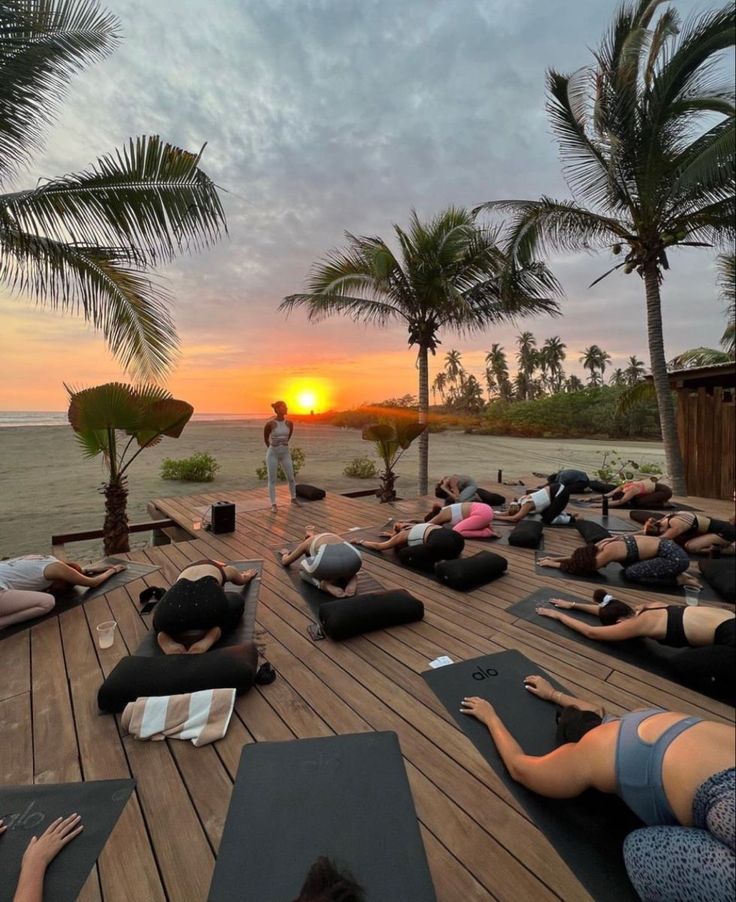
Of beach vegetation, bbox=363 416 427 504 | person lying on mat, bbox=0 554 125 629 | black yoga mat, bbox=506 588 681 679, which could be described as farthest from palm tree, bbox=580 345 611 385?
person lying on mat, bbox=0 554 125 629

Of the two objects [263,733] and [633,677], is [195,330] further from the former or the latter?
[633,677]

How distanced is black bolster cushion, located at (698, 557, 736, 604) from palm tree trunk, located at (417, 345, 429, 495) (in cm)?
946

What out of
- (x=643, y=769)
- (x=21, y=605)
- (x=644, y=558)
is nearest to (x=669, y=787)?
(x=643, y=769)

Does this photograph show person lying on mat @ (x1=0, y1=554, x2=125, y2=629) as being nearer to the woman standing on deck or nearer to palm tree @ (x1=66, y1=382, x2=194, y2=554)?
palm tree @ (x1=66, y1=382, x2=194, y2=554)

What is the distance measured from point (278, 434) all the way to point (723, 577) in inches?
289

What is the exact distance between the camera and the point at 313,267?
409 inches

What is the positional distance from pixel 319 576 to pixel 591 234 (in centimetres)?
962

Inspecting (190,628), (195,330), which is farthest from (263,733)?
(195,330)

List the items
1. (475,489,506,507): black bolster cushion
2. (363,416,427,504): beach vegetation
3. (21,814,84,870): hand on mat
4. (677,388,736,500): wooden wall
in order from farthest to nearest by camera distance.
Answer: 1. (363,416,427,504): beach vegetation
2. (677,388,736,500): wooden wall
3. (475,489,506,507): black bolster cushion
4. (21,814,84,870): hand on mat

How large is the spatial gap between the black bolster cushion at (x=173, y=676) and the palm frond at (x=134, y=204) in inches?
206

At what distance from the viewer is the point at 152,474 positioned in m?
16.2

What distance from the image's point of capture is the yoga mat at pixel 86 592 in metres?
3.55

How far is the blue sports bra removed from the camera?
1147 mm

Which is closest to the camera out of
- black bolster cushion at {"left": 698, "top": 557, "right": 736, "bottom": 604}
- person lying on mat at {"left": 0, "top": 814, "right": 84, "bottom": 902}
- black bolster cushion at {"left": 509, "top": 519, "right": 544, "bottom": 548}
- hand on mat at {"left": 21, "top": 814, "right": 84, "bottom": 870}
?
black bolster cushion at {"left": 698, "top": 557, "right": 736, "bottom": 604}
